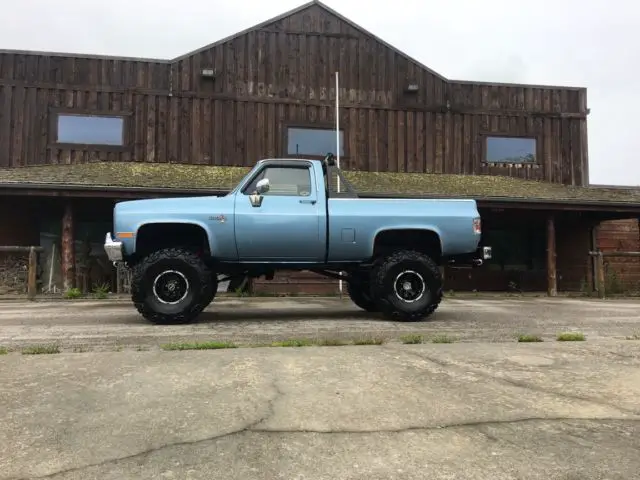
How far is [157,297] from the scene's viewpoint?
6543 mm

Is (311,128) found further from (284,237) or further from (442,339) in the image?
(442,339)

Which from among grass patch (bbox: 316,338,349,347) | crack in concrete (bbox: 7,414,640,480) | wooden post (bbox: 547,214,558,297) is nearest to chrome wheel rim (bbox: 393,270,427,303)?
grass patch (bbox: 316,338,349,347)

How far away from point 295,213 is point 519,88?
1324 centimetres

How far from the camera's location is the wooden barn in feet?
46.5

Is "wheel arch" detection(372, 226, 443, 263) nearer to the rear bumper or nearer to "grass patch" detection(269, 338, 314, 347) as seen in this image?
the rear bumper

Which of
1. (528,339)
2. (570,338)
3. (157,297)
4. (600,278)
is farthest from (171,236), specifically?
(600,278)

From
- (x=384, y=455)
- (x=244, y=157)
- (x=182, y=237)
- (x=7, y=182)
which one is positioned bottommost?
(x=384, y=455)

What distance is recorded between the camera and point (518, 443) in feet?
9.23

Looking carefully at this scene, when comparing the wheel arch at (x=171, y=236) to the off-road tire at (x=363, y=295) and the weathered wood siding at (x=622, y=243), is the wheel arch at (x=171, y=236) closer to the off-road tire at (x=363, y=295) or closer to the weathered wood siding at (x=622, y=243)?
the off-road tire at (x=363, y=295)

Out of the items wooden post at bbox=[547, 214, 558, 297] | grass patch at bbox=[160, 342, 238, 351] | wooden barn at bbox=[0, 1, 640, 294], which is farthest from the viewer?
wooden barn at bbox=[0, 1, 640, 294]

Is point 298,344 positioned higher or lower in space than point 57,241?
lower

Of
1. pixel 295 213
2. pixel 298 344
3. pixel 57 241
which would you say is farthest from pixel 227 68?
pixel 298 344

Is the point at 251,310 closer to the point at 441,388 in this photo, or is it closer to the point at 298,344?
the point at 298,344

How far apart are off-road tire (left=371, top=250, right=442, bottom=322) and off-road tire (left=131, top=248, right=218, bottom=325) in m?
2.18
